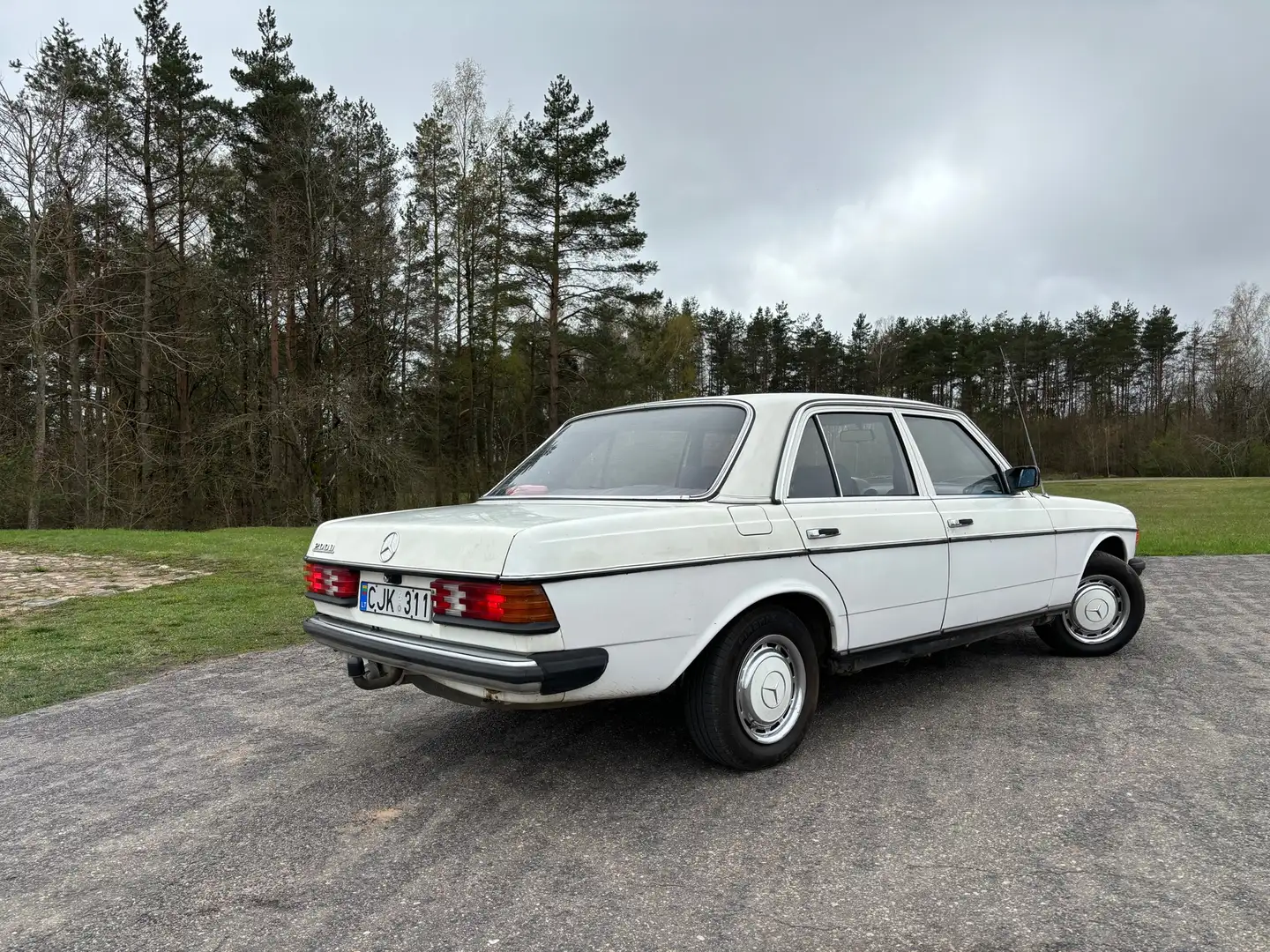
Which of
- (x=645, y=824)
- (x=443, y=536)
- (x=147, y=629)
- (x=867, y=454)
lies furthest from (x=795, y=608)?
(x=147, y=629)

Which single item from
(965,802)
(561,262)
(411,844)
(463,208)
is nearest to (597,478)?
(411,844)

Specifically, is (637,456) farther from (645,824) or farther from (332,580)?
(645,824)

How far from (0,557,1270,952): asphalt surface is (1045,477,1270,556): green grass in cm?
898

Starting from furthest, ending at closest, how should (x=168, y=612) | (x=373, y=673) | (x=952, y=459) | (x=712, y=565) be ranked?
1. (x=168, y=612)
2. (x=952, y=459)
3. (x=373, y=673)
4. (x=712, y=565)

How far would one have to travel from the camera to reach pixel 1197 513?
75.7ft

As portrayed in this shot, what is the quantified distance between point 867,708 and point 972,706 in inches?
22.0

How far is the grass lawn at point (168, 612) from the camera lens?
5535 millimetres

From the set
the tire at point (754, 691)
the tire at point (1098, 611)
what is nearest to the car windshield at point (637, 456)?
the tire at point (754, 691)

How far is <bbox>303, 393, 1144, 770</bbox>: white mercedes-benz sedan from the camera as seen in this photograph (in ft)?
9.21

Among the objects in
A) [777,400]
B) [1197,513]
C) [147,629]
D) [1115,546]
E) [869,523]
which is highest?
[777,400]

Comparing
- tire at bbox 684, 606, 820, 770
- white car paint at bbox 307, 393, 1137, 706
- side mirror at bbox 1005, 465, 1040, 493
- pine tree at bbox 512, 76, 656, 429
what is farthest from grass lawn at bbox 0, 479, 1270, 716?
pine tree at bbox 512, 76, 656, 429

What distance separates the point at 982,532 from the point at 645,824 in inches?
97.4

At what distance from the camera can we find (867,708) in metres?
4.19

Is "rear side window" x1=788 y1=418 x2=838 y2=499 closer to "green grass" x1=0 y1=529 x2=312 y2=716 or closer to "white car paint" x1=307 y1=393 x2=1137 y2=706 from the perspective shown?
"white car paint" x1=307 y1=393 x2=1137 y2=706
